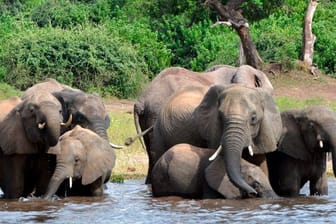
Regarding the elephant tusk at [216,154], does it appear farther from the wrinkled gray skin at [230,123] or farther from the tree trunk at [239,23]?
the tree trunk at [239,23]

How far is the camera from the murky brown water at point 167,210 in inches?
497

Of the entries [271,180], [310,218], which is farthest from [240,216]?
[271,180]

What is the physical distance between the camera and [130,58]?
26547mm

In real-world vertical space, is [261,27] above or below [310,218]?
above

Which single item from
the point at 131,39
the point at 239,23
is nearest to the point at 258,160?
the point at 239,23

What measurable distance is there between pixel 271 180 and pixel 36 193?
261 cm

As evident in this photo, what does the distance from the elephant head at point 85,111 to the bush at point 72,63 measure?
32.6ft

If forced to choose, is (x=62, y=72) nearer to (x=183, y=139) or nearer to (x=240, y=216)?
(x=183, y=139)

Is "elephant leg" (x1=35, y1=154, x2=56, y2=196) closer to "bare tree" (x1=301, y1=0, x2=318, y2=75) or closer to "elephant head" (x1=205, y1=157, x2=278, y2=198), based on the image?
"elephant head" (x1=205, y1=157, x2=278, y2=198)

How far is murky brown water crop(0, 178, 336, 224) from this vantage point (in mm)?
12625

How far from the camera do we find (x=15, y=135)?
14.1 metres

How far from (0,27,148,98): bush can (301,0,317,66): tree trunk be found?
3.78 m

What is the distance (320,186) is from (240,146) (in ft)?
5.22

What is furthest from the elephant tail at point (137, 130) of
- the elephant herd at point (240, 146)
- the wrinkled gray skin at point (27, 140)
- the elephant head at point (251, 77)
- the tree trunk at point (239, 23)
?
the tree trunk at point (239, 23)
